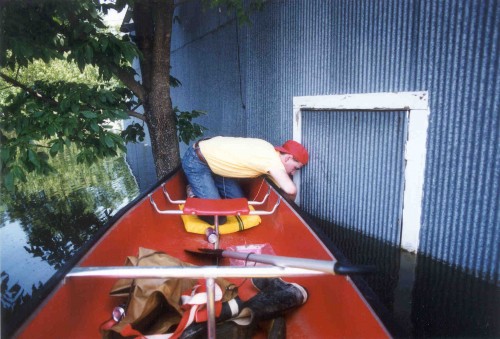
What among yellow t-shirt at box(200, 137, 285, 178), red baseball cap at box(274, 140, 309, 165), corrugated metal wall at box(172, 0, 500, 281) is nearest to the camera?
corrugated metal wall at box(172, 0, 500, 281)

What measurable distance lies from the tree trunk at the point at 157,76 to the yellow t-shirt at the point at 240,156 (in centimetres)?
221

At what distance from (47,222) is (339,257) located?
751cm

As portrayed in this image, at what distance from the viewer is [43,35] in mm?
4129

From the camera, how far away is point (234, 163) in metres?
3.89

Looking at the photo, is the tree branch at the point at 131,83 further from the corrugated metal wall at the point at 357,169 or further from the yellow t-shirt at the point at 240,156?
the corrugated metal wall at the point at 357,169

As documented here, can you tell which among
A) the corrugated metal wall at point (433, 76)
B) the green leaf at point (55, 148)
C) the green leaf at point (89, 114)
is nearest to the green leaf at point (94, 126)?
the green leaf at point (89, 114)

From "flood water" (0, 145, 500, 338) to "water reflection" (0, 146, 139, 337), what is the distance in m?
0.01

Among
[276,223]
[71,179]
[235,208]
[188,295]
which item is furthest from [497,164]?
[71,179]

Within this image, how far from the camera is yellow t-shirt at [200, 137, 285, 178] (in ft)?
11.9

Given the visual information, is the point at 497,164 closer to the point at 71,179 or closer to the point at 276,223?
the point at 276,223

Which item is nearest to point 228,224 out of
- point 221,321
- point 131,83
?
point 221,321

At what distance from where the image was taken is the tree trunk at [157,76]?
5.87 meters

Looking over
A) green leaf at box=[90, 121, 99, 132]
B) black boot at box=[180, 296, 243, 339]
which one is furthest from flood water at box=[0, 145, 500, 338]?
green leaf at box=[90, 121, 99, 132]

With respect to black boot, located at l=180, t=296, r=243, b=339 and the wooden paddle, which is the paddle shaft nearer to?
the wooden paddle
